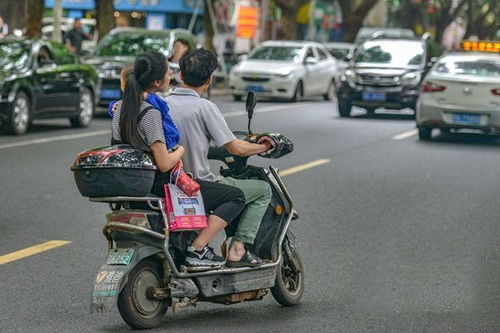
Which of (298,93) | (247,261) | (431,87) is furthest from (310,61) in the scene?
(247,261)

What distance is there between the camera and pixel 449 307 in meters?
8.23

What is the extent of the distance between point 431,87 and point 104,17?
14.7 meters

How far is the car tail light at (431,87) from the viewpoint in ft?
74.5

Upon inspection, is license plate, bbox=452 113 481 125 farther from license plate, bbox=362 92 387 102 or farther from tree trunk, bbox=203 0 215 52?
tree trunk, bbox=203 0 215 52

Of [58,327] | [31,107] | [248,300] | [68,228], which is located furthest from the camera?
[31,107]

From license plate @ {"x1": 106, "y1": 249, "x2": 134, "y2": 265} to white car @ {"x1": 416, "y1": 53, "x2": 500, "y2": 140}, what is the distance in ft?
52.1

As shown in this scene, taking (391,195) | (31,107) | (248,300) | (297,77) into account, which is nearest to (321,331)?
(248,300)

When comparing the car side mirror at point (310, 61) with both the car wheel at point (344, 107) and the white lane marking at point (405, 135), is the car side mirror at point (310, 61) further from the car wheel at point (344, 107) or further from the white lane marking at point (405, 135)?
the white lane marking at point (405, 135)

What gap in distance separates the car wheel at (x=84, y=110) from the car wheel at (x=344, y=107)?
719 centimetres

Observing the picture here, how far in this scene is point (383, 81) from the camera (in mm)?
29438

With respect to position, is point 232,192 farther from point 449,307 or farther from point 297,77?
point 297,77

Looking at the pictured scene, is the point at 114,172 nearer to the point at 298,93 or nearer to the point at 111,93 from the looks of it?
the point at 111,93

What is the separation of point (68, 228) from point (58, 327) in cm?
410

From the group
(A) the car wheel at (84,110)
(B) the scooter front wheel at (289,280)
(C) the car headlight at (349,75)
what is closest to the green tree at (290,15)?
(C) the car headlight at (349,75)
